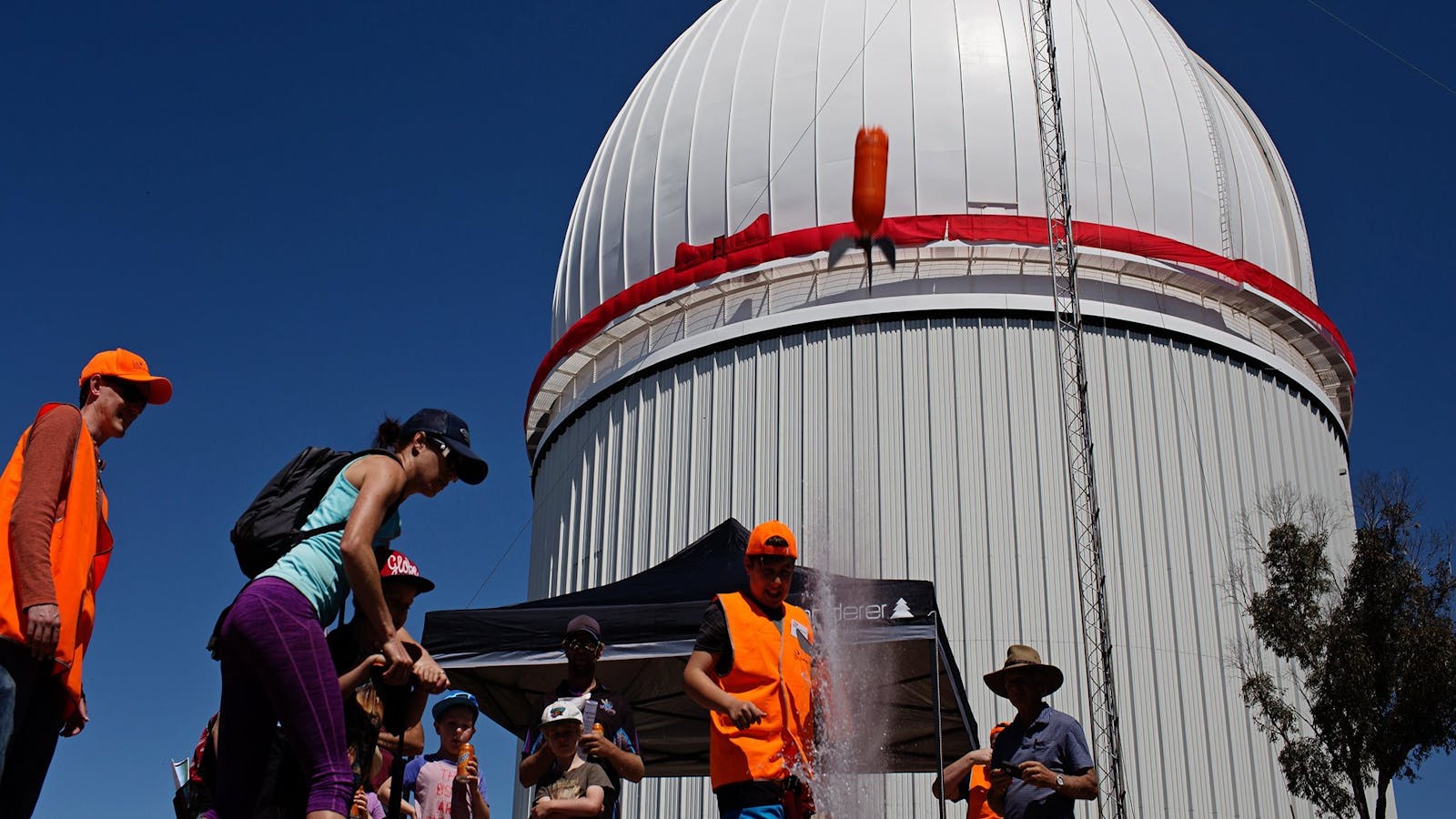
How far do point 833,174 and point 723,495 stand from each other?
357 cm

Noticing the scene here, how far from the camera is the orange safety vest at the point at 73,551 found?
351 cm

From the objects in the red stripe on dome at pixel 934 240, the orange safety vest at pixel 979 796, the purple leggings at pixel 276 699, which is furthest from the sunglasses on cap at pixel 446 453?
the red stripe on dome at pixel 934 240

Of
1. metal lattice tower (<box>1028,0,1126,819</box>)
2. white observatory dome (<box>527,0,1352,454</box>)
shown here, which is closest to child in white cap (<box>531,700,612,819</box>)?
metal lattice tower (<box>1028,0,1126,819</box>)

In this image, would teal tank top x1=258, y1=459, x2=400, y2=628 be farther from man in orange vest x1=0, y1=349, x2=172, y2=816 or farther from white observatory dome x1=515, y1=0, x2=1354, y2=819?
white observatory dome x1=515, y1=0, x2=1354, y2=819

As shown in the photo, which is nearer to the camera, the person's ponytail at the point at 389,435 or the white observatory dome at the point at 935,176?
the person's ponytail at the point at 389,435

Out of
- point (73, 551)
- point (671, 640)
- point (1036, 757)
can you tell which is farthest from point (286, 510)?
point (671, 640)

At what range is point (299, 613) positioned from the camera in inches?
132

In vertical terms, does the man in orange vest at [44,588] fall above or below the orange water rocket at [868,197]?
below

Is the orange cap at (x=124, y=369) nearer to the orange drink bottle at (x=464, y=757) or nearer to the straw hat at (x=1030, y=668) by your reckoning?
the orange drink bottle at (x=464, y=757)

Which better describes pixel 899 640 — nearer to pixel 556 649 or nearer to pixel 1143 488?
pixel 556 649

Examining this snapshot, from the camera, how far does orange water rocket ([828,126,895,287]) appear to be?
44.6 feet

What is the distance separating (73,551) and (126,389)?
1.82ft

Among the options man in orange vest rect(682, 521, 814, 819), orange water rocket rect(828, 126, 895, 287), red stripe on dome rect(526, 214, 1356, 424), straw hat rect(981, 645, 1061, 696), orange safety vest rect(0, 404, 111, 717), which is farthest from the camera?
red stripe on dome rect(526, 214, 1356, 424)

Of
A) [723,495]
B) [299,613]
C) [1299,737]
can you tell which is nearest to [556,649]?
[299,613]
